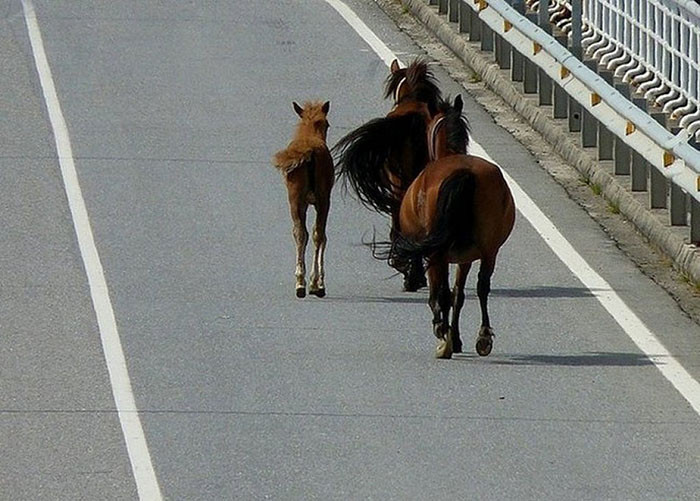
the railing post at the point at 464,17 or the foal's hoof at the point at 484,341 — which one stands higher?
the foal's hoof at the point at 484,341

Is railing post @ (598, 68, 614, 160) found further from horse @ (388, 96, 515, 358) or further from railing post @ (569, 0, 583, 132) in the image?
horse @ (388, 96, 515, 358)

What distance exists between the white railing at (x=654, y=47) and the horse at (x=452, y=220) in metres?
2.06

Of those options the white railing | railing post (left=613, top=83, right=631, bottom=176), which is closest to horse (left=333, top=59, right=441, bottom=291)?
the white railing

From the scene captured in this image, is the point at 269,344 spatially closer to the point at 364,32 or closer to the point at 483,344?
the point at 483,344

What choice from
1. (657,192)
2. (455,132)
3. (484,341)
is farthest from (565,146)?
(484,341)

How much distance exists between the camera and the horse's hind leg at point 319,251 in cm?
1289

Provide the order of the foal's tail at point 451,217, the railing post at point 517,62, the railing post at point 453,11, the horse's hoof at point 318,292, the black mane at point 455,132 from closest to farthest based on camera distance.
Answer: the foal's tail at point 451,217
the black mane at point 455,132
the horse's hoof at point 318,292
the railing post at point 517,62
the railing post at point 453,11

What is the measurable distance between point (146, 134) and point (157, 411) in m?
7.22

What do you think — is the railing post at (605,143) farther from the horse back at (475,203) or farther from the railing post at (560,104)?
the horse back at (475,203)

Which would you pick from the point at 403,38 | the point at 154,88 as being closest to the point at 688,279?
the point at 154,88

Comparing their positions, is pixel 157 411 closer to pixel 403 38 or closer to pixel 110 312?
pixel 110 312

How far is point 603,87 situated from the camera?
1468cm

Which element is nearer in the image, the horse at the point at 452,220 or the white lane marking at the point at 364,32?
the horse at the point at 452,220

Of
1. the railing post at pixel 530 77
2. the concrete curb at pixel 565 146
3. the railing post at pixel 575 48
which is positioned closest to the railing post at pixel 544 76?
the concrete curb at pixel 565 146
